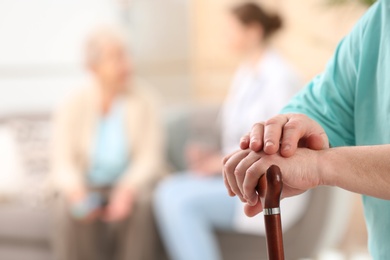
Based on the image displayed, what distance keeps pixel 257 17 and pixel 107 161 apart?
1149mm

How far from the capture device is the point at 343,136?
132 centimetres

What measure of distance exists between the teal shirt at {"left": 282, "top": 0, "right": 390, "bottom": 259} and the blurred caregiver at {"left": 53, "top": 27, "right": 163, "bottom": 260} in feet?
9.64

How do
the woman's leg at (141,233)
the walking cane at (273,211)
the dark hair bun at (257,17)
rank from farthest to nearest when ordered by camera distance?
the woman's leg at (141,233) → the dark hair bun at (257,17) → the walking cane at (273,211)

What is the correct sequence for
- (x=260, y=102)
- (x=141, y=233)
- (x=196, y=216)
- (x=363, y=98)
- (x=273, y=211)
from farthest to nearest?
(x=141, y=233)
(x=196, y=216)
(x=260, y=102)
(x=363, y=98)
(x=273, y=211)

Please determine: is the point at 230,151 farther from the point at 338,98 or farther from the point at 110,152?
the point at 338,98

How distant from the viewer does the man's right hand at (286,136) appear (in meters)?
1.15

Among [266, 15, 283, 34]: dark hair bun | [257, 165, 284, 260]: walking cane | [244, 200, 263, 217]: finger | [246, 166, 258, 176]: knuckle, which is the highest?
[246, 166, 258, 176]: knuckle

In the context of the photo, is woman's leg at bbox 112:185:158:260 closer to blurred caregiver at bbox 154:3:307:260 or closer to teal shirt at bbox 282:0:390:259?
blurred caregiver at bbox 154:3:307:260

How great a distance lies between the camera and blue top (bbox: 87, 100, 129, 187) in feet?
14.6

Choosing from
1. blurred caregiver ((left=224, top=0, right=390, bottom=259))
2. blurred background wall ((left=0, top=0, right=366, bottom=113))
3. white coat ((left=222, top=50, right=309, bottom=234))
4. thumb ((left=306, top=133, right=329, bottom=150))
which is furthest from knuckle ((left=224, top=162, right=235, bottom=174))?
blurred background wall ((left=0, top=0, right=366, bottom=113))

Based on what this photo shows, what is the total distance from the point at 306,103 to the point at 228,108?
8.82 feet

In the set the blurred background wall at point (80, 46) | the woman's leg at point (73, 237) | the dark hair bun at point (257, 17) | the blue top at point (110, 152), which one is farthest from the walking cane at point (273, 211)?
the blurred background wall at point (80, 46)

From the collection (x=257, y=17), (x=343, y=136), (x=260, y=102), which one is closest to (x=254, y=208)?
(x=343, y=136)

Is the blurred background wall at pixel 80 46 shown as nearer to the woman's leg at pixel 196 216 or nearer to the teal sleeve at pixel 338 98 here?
the woman's leg at pixel 196 216
